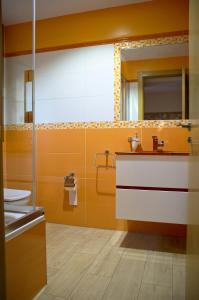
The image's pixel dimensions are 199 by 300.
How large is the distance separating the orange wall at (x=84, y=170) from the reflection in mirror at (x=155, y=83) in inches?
8.4

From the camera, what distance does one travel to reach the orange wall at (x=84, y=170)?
8.70 ft

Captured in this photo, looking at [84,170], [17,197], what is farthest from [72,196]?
[17,197]

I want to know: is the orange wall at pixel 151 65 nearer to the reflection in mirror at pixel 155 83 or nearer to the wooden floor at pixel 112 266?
the reflection in mirror at pixel 155 83

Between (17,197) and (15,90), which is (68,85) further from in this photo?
(17,197)

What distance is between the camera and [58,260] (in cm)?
209

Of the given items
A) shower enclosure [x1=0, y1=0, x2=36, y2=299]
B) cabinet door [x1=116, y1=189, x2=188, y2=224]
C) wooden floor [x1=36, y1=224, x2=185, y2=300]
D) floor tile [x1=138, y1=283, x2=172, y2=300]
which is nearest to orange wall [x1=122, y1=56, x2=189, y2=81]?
shower enclosure [x1=0, y1=0, x2=36, y2=299]

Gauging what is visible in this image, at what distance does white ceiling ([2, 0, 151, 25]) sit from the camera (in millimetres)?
2598

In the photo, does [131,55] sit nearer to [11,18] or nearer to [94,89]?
[94,89]

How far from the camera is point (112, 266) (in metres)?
1.99

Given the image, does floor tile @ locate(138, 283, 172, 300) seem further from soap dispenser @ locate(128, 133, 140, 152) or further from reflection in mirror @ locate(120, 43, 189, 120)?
reflection in mirror @ locate(120, 43, 189, 120)

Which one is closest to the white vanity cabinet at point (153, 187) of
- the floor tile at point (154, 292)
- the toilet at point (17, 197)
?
the floor tile at point (154, 292)

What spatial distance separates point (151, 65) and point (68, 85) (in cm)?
100

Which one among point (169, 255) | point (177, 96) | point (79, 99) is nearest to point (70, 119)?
point (79, 99)

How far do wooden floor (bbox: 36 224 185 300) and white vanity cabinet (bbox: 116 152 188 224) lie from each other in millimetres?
329
